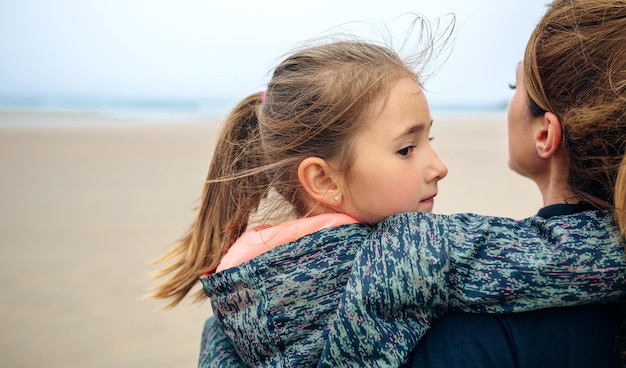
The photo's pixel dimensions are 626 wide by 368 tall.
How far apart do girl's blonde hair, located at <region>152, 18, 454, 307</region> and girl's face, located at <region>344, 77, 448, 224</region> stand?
1.2 inches

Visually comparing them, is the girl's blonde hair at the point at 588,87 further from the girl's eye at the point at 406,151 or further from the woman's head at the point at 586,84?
the girl's eye at the point at 406,151

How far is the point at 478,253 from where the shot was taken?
53.2 inches

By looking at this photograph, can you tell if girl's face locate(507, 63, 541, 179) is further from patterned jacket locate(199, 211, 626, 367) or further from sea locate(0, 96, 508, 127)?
sea locate(0, 96, 508, 127)

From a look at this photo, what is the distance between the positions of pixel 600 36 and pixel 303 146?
68 cm

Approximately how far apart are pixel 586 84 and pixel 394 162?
43 centimetres

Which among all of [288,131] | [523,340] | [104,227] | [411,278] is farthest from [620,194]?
[104,227]

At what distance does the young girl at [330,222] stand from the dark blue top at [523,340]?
45mm

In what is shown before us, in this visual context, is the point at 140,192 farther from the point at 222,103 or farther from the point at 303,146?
the point at 222,103

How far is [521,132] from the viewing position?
1.68 metres

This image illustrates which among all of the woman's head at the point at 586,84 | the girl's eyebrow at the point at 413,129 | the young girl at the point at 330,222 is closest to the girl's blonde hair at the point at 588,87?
the woman's head at the point at 586,84

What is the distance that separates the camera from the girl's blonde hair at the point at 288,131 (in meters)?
1.58

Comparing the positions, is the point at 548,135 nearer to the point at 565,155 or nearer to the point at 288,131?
the point at 565,155

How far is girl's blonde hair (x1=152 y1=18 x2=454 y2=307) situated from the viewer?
1.58 meters

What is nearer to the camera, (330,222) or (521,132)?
(330,222)
